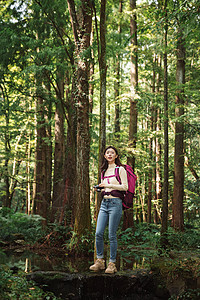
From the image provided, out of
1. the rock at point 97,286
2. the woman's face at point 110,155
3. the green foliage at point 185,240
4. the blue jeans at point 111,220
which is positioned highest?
the woman's face at point 110,155

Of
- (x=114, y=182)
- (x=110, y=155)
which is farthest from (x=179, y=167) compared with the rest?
(x=114, y=182)

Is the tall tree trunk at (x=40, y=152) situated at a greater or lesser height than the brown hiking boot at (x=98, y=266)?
greater

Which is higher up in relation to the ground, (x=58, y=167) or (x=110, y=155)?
(x=110, y=155)

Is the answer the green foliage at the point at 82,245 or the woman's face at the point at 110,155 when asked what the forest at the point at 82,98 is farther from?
the woman's face at the point at 110,155

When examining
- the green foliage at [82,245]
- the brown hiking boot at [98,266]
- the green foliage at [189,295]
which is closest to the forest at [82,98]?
the green foliage at [82,245]

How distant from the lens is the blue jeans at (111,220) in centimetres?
546

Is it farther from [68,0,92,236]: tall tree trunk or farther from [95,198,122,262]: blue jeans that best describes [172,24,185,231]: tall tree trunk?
[95,198,122,262]: blue jeans

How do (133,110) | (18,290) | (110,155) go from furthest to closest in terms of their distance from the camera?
(133,110)
(110,155)
(18,290)

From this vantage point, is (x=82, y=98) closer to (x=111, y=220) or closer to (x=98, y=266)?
(x=111, y=220)

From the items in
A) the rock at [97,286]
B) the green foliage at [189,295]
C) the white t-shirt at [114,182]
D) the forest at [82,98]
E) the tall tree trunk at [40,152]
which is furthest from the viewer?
the tall tree trunk at [40,152]

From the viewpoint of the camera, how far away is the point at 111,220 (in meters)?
5.45

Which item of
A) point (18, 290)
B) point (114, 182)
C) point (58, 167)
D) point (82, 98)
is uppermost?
point (82, 98)

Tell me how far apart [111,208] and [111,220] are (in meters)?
0.22

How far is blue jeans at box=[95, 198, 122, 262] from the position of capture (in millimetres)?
5465
